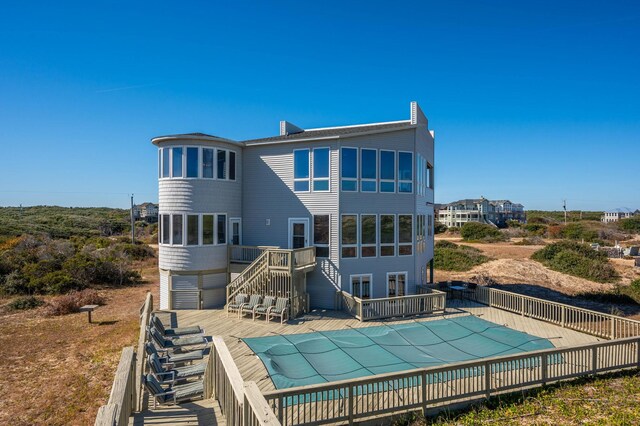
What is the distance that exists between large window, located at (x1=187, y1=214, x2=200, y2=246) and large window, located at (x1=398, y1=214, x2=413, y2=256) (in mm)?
8720

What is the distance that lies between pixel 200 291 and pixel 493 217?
3528 inches

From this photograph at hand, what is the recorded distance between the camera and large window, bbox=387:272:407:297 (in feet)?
50.3

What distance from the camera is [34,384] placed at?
940 centimetres

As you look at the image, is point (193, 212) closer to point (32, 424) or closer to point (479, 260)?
point (32, 424)

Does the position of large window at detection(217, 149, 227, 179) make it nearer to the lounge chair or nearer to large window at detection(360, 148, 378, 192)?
large window at detection(360, 148, 378, 192)

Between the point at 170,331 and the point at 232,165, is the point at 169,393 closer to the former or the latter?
the point at 170,331

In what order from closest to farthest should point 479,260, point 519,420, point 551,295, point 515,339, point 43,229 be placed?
1. point 519,420
2. point 515,339
3. point 551,295
4. point 479,260
5. point 43,229

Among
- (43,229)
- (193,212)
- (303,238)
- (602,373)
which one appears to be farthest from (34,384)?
(43,229)

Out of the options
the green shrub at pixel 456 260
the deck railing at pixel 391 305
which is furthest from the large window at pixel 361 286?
the green shrub at pixel 456 260

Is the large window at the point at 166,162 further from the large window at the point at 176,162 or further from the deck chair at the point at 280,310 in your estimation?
the deck chair at the point at 280,310

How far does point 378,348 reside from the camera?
9.23 m

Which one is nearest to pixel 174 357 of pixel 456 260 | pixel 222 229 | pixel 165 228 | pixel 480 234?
pixel 222 229

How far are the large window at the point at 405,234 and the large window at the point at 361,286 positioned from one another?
200 centimetres

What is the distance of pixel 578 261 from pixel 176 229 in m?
31.7
